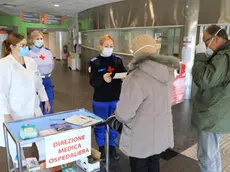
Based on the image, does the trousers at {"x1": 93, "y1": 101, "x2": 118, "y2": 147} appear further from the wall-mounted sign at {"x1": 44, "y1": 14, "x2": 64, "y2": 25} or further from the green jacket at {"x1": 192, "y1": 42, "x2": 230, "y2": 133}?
the wall-mounted sign at {"x1": 44, "y1": 14, "x2": 64, "y2": 25}

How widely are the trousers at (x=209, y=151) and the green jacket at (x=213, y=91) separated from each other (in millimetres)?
87

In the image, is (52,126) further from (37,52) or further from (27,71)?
(37,52)

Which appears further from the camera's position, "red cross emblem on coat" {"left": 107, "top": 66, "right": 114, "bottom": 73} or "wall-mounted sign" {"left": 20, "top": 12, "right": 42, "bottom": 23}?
"wall-mounted sign" {"left": 20, "top": 12, "right": 42, "bottom": 23}

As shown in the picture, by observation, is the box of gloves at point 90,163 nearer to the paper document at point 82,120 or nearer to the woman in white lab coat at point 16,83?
the paper document at point 82,120

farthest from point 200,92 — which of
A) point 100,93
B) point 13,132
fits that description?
point 13,132

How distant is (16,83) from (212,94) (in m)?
1.65

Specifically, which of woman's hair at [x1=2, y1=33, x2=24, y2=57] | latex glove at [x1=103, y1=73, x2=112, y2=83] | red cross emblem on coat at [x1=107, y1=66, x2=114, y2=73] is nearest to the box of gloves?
latex glove at [x1=103, y1=73, x2=112, y2=83]

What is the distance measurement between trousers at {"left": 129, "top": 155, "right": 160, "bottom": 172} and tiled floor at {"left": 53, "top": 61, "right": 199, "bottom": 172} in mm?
662

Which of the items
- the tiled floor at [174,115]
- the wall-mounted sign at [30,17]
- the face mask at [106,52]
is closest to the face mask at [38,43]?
the face mask at [106,52]

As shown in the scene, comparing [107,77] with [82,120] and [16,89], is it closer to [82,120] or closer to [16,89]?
[82,120]

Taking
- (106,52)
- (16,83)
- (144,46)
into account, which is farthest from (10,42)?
(144,46)

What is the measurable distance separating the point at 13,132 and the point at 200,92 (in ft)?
4.95

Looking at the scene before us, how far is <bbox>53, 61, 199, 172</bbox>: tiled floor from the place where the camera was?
2.30 m

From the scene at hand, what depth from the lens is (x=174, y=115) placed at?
157 inches
